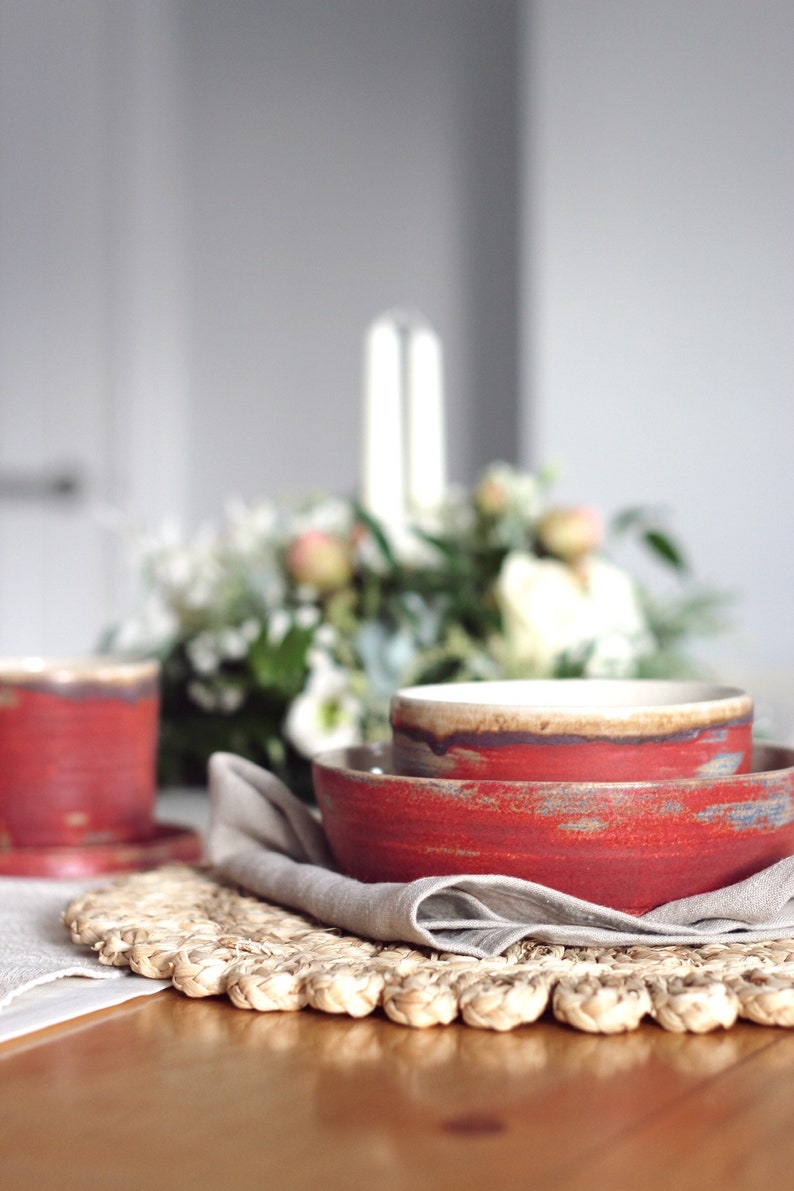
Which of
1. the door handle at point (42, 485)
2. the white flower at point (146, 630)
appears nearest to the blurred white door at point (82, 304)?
the door handle at point (42, 485)

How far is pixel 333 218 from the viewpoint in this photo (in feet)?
11.9

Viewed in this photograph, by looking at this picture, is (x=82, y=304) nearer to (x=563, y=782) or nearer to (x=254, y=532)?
(x=254, y=532)

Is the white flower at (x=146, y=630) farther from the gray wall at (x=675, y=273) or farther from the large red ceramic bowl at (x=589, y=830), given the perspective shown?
the gray wall at (x=675, y=273)

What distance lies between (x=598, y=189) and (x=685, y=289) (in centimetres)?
28

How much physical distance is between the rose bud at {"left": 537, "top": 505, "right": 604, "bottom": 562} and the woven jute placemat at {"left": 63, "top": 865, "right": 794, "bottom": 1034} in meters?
0.80

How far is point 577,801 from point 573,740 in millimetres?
27

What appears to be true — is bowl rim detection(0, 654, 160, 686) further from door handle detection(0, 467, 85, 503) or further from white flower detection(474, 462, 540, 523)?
door handle detection(0, 467, 85, 503)

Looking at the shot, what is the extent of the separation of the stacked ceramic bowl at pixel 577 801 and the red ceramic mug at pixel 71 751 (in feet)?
0.82

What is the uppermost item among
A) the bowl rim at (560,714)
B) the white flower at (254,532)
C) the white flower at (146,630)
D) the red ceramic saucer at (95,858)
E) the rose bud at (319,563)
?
the white flower at (254,532)

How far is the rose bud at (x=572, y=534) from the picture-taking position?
129cm

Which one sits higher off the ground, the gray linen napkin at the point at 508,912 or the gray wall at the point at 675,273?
the gray wall at the point at 675,273

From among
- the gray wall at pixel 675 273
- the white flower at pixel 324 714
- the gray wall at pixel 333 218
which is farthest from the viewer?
the gray wall at pixel 333 218

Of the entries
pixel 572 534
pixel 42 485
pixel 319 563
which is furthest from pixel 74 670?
pixel 42 485

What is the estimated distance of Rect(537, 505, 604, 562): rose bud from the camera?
129 cm
